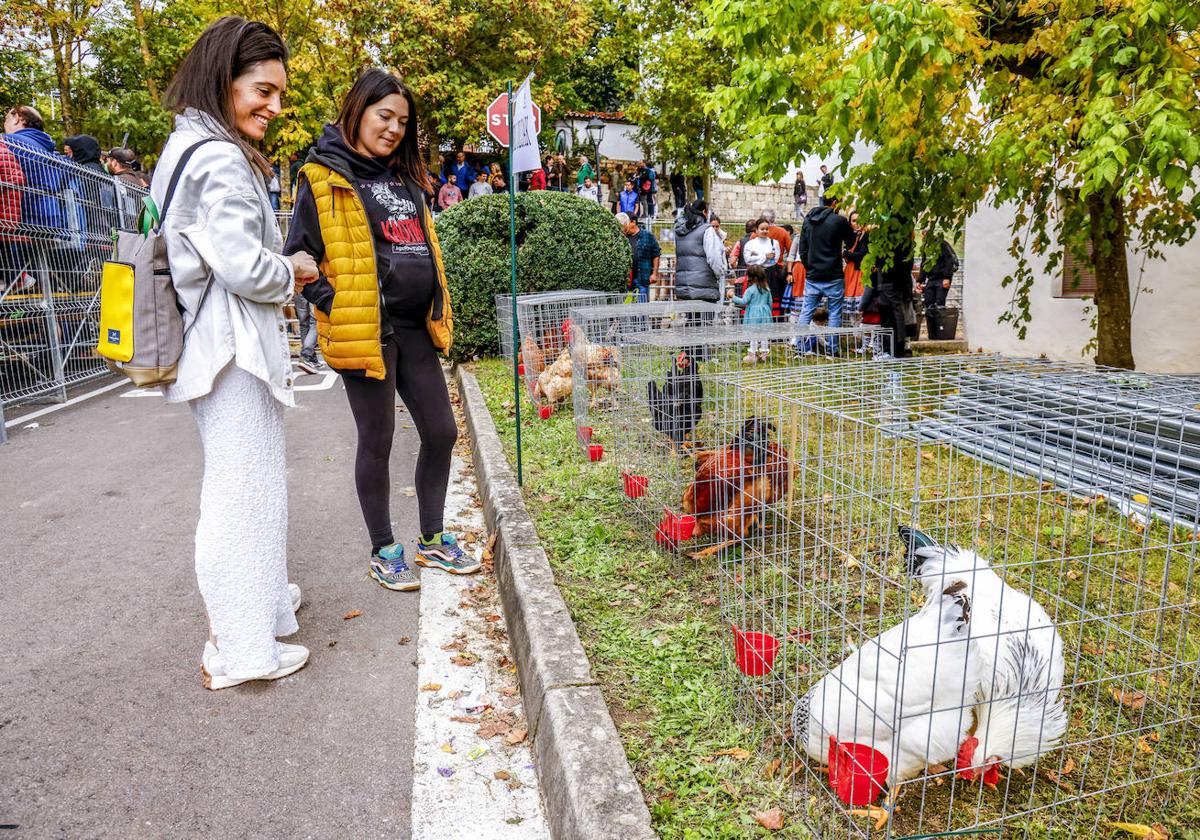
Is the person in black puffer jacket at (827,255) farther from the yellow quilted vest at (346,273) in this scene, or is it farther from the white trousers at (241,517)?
the white trousers at (241,517)

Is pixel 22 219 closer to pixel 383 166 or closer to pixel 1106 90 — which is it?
pixel 383 166

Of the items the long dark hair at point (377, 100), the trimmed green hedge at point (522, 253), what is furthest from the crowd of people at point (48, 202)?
the long dark hair at point (377, 100)

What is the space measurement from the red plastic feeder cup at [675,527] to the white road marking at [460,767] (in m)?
1.04

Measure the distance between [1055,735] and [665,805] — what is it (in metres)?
1.10

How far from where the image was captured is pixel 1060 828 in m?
2.04

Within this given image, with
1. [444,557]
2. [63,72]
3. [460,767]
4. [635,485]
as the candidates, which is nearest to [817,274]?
[635,485]

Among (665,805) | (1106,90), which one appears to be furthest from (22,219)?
(1106,90)

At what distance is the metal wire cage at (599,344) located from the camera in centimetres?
541

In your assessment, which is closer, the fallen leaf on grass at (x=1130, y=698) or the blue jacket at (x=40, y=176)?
the fallen leaf on grass at (x=1130, y=698)

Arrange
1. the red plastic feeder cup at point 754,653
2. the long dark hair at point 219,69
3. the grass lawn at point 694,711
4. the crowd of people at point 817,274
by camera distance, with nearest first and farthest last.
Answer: the grass lawn at point 694,711, the red plastic feeder cup at point 754,653, the long dark hair at point 219,69, the crowd of people at point 817,274

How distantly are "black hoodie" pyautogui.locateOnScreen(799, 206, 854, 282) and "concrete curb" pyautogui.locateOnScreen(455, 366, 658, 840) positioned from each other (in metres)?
6.22

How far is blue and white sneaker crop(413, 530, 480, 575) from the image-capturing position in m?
3.77

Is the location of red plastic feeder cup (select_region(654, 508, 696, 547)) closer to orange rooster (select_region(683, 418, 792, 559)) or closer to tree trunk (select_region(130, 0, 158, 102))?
orange rooster (select_region(683, 418, 792, 559))

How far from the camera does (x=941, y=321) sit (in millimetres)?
11602
